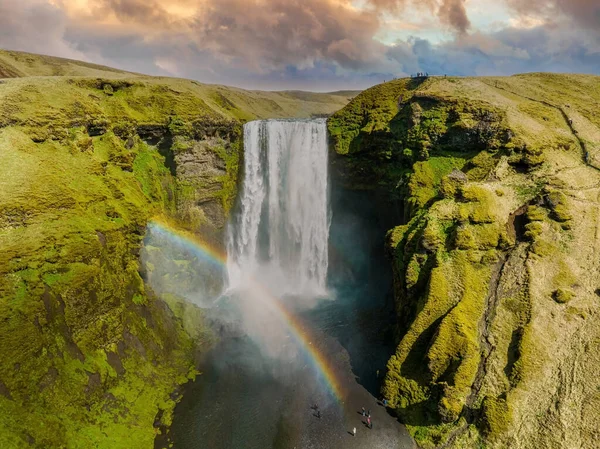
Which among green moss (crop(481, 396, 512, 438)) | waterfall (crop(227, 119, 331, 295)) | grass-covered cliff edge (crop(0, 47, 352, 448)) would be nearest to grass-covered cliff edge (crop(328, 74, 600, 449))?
green moss (crop(481, 396, 512, 438))

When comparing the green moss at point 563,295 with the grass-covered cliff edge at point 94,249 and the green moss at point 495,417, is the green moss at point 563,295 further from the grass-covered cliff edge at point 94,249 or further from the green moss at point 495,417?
the grass-covered cliff edge at point 94,249

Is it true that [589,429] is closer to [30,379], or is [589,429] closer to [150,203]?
[30,379]

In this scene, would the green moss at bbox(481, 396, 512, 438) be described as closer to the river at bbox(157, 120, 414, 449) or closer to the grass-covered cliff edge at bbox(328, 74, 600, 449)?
the grass-covered cliff edge at bbox(328, 74, 600, 449)

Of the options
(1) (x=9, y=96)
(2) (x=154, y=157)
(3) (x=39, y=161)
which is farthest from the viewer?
(2) (x=154, y=157)

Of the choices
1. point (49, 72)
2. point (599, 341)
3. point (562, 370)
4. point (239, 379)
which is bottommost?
point (239, 379)

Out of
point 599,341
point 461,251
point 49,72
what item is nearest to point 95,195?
point 461,251

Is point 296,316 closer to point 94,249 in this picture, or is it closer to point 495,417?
point 94,249

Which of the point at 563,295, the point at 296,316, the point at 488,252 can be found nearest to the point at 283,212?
the point at 296,316
